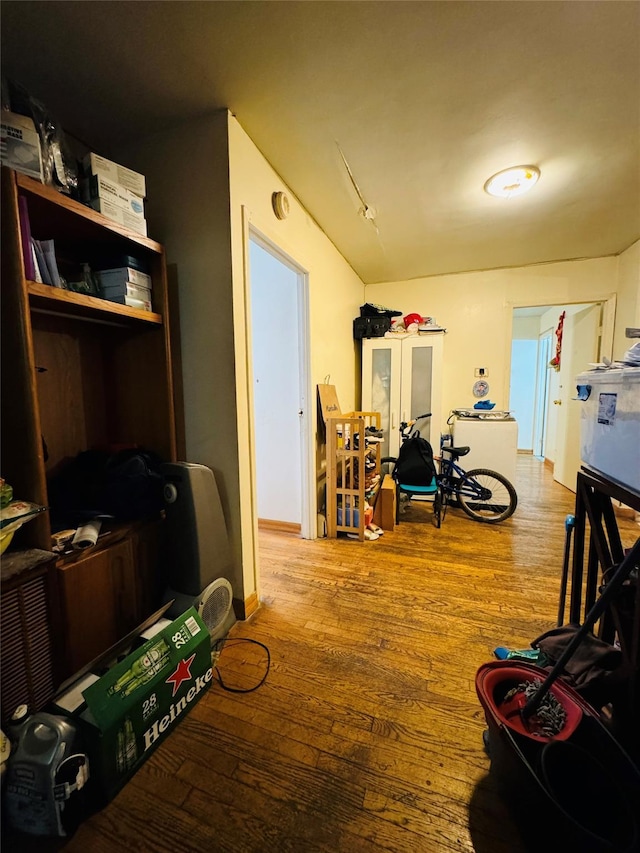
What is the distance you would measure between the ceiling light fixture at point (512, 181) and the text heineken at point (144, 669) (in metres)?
3.03

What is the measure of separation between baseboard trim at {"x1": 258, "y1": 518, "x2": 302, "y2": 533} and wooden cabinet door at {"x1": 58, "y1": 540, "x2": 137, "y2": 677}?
1535mm

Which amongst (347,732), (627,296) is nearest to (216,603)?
(347,732)

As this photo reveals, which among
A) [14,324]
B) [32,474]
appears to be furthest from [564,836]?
[14,324]

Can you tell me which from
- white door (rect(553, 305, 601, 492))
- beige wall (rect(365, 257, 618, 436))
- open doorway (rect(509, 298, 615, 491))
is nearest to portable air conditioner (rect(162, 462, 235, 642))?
open doorway (rect(509, 298, 615, 491))

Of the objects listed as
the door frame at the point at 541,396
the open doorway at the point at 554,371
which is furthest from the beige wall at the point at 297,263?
the door frame at the point at 541,396

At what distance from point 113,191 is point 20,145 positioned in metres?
0.30

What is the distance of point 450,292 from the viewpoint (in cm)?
384

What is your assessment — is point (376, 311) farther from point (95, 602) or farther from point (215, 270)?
point (95, 602)

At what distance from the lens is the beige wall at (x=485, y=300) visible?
342cm

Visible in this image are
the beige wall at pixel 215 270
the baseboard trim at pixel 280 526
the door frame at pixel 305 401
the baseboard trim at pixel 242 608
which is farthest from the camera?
the baseboard trim at pixel 280 526

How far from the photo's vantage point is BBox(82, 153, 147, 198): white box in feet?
4.24

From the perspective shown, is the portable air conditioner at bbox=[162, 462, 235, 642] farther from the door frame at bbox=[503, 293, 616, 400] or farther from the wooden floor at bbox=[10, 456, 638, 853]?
the door frame at bbox=[503, 293, 616, 400]

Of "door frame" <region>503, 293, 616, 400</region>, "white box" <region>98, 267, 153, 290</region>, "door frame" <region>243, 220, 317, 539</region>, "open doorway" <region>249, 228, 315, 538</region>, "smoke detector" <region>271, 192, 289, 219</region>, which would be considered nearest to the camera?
"white box" <region>98, 267, 153, 290</region>

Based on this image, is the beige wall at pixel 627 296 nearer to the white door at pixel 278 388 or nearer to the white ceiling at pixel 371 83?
the white ceiling at pixel 371 83
